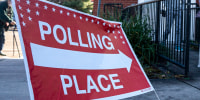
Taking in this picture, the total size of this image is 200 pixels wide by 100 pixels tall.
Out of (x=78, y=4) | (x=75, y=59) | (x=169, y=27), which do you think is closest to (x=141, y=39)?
(x=169, y=27)

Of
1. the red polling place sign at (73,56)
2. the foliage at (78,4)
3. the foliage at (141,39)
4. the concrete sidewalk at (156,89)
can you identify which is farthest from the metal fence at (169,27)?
the foliage at (78,4)

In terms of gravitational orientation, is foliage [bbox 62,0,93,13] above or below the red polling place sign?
above

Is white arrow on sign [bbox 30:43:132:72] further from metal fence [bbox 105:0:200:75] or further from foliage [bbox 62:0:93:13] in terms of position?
foliage [bbox 62:0:93:13]

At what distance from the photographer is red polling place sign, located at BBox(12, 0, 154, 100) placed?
2.29m

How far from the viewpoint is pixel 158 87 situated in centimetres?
471

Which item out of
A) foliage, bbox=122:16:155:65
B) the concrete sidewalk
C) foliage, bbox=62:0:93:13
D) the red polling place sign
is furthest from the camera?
foliage, bbox=62:0:93:13

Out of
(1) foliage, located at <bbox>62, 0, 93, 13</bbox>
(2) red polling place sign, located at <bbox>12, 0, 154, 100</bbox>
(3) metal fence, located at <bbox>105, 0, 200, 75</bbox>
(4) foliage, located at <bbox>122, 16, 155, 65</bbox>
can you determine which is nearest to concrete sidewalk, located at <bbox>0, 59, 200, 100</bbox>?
(3) metal fence, located at <bbox>105, 0, 200, 75</bbox>

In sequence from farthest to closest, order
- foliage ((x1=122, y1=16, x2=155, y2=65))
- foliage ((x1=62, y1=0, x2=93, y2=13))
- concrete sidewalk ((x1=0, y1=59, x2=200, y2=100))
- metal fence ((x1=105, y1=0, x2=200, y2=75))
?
1. foliage ((x1=62, y1=0, x2=93, y2=13))
2. foliage ((x1=122, y1=16, x2=155, y2=65))
3. metal fence ((x1=105, y1=0, x2=200, y2=75))
4. concrete sidewalk ((x1=0, y1=59, x2=200, y2=100))

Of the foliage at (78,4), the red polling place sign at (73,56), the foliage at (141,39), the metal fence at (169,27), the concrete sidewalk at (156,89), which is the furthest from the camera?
the foliage at (78,4)

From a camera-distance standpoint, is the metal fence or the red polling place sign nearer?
the red polling place sign

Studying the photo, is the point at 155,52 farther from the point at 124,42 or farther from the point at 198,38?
the point at 124,42

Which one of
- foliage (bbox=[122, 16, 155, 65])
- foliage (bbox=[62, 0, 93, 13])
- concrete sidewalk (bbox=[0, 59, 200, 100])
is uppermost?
foliage (bbox=[62, 0, 93, 13])

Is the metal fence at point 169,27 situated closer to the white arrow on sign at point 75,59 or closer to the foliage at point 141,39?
the foliage at point 141,39

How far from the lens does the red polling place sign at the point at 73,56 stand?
2295 millimetres
